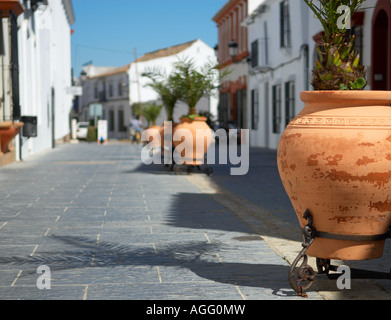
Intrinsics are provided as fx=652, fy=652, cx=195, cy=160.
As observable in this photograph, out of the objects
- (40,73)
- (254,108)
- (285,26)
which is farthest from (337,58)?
(254,108)

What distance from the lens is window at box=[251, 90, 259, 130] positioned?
2952 centimetres

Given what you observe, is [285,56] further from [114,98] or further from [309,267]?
[114,98]

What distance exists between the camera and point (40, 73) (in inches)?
926

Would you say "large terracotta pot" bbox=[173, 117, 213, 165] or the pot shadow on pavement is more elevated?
"large terracotta pot" bbox=[173, 117, 213, 165]

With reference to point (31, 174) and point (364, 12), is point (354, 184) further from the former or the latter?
point (364, 12)

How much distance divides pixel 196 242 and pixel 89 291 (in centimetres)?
184

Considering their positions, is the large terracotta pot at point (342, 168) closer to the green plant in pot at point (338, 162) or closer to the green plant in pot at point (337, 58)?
the green plant in pot at point (338, 162)

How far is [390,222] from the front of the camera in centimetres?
402

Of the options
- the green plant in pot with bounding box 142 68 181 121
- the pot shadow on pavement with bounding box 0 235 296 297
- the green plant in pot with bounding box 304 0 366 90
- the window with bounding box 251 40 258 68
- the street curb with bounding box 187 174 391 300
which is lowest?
the street curb with bounding box 187 174 391 300

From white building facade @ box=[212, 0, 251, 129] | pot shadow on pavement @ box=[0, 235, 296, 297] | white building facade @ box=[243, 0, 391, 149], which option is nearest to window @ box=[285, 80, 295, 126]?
white building facade @ box=[243, 0, 391, 149]

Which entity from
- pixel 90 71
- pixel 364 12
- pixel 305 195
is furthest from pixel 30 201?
pixel 90 71

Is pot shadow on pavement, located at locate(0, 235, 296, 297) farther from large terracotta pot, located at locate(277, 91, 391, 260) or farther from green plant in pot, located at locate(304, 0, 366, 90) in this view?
green plant in pot, located at locate(304, 0, 366, 90)

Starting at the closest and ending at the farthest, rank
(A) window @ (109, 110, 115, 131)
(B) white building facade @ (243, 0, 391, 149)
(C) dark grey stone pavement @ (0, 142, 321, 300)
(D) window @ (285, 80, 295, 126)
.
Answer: (C) dark grey stone pavement @ (0, 142, 321, 300)
(B) white building facade @ (243, 0, 391, 149)
(D) window @ (285, 80, 295, 126)
(A) window @ (109, 110, 115, 131)

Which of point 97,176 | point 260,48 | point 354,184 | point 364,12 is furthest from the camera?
point 260,48
